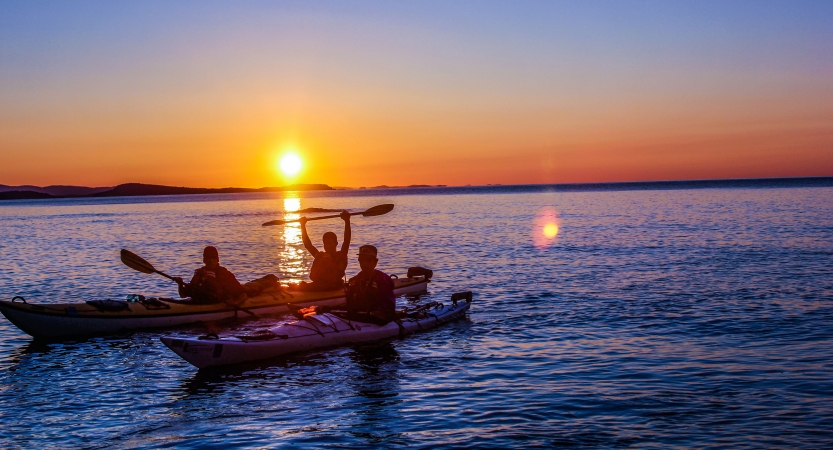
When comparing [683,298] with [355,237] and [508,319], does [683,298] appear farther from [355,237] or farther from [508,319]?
[355,237]

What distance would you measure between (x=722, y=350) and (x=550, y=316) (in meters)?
4.02

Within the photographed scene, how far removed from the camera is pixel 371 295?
44.4ft

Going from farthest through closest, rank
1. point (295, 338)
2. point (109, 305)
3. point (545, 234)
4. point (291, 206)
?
point (291, 206), point (545, 234), point (109, 305), point (295, 338)

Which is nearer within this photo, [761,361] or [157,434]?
[157,434]

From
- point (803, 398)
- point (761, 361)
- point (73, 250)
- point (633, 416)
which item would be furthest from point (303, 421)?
point (73, 250)

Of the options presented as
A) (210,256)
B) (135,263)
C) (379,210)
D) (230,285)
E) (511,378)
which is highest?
(379,210)

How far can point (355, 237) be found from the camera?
4419 centimetres

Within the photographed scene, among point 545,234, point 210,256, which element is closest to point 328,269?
point 210,256

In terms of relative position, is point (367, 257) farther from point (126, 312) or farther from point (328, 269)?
point (126, 312)

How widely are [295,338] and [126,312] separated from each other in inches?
164

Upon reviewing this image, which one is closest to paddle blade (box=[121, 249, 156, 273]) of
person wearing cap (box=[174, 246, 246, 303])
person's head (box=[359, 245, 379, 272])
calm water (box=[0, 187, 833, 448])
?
person wearing cap (box=[174, 246, 246, 303])

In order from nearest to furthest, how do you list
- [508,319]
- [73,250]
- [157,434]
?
[157,434], [508,319], [73,250]

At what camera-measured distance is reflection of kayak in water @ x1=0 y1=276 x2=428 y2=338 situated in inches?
536

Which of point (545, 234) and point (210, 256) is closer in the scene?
point (210, 256)
